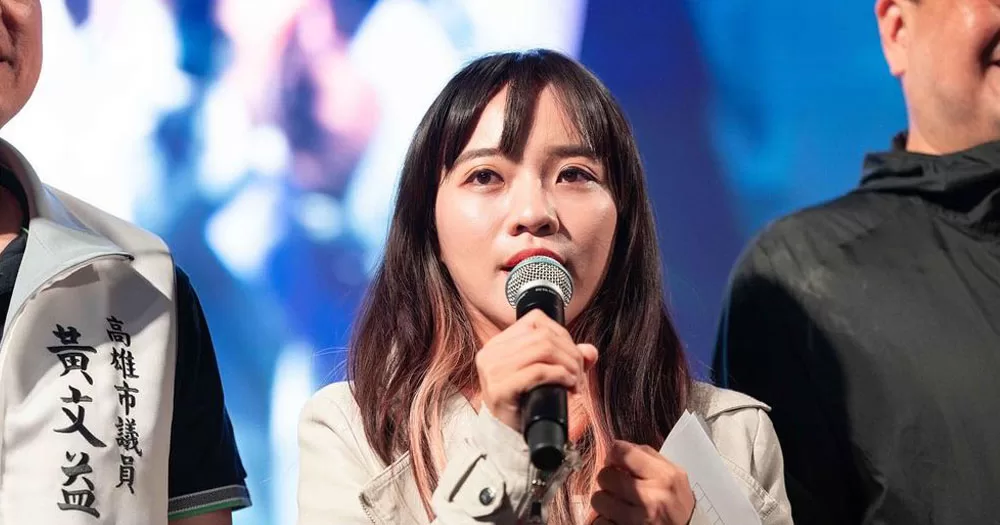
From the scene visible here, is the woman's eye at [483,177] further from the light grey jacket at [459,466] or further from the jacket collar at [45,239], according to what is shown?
the jacket collar at [45,239]

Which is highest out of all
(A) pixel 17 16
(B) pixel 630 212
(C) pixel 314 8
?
(C) pixel 314 8

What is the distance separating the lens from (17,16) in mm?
1598

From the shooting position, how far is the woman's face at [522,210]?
1.48m

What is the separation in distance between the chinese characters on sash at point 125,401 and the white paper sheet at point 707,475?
0.64 m

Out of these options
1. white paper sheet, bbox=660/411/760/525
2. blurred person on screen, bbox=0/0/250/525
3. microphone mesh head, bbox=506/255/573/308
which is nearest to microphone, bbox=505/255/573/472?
microphone mesh head, bbox=506/255/573/308

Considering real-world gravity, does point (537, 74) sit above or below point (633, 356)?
above

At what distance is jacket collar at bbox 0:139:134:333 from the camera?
1.50 m

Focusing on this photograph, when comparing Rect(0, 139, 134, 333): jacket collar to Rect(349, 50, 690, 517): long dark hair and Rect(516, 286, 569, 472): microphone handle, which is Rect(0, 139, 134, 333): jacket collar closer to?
Rect(349, 50, 690, 517): long dark hair

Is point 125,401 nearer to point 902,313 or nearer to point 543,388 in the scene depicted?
point 543,388

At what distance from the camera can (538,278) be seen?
131 centimetres

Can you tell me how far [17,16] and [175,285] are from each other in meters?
0.40

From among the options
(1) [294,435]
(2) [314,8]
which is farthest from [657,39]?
(1) [294,435]

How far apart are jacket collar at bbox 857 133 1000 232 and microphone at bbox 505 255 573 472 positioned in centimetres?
75

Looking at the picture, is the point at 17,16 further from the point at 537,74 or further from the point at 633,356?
the point at 633,356
